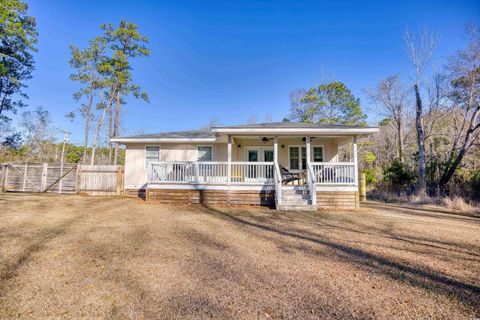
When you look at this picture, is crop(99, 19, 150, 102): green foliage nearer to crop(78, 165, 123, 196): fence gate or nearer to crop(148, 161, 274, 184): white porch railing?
crop(78, 165, 123, 196): fence gate

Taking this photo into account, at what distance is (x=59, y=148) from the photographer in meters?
28.5

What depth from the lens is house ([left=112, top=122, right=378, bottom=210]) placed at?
848cm

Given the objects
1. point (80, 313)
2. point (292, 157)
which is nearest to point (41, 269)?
point (80, 313)

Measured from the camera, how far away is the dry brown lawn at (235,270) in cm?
223

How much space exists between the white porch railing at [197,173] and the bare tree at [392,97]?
48.6 feet

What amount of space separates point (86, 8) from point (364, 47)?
20345mm

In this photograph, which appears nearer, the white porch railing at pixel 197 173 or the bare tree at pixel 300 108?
the white porch railing at pixel 197 173

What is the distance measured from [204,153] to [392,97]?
16890 millimetres

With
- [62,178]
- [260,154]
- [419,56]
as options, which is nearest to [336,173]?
[260,154]

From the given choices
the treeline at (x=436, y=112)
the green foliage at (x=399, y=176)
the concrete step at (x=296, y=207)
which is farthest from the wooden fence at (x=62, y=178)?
the treeline at (x=436, y=112)

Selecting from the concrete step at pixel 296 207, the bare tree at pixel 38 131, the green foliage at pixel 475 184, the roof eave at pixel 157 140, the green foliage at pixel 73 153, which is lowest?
the concrete step at pixel 296 207

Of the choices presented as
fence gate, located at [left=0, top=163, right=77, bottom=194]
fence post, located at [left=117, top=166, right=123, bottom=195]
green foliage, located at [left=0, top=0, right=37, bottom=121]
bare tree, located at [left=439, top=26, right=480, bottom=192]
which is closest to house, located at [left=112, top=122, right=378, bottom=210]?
fence post, located at [left=117, top=166, right=123, bottom=195]

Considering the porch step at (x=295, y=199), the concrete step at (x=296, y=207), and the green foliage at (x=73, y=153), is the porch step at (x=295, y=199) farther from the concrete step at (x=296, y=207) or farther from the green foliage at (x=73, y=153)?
the green foliage at (x=73, y=153)

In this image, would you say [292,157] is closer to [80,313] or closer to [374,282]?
[374,282]
